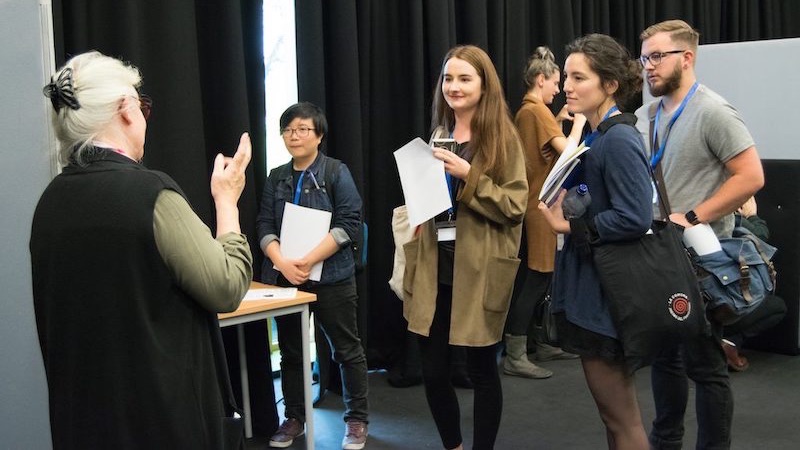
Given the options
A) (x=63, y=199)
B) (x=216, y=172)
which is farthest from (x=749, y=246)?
(x=63, y=199)

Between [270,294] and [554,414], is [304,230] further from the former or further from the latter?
[554,414]

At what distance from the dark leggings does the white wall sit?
1156mm

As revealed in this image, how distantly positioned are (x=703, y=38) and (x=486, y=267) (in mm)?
4132

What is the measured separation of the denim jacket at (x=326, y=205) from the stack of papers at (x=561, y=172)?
1102 millimetres

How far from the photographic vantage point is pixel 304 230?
310 centimetres

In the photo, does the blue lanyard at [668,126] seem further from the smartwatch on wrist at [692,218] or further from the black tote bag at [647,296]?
the black tote bag at [647,296]

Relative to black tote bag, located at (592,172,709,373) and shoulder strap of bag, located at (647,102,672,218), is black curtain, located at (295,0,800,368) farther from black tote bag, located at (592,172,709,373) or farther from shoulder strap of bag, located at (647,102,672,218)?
black tote bag, located at (592,172,709,373)

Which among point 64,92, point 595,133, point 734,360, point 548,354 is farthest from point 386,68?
point 64,92

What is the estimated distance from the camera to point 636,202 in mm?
2002

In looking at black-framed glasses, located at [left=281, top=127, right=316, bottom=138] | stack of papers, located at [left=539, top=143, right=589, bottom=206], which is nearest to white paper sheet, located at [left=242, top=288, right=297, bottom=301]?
black-framed glasses, located at [left=281, top=127, right=316, bottom=138]

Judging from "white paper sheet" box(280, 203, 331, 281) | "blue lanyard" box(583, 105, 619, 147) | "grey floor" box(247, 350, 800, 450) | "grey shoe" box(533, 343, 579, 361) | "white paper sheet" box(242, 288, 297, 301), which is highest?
"blue lanyard" box(583, 105, 619, 147)

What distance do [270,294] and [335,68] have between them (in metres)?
1.23

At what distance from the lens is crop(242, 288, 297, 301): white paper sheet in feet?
9.62

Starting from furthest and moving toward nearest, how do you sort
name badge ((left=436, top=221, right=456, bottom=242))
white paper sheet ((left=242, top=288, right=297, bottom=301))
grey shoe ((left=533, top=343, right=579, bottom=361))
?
1. grey shoe ((left=533, top=343, right=579, bottom=361))
2. white paper sheet ((left=242, top=288, right=297, bottom=301))
3. name badge ((left=436, top=221, right=456, bottom=242))
